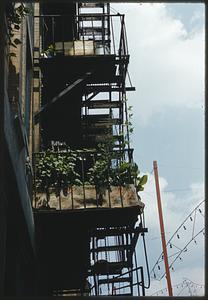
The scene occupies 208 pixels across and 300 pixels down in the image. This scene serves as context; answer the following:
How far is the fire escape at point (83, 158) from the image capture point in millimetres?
8016

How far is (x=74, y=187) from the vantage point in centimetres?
805

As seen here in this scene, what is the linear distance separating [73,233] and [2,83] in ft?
23.9

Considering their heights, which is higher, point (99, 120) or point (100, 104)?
point (100, 104)

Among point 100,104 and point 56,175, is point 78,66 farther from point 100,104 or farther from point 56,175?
point 56,175

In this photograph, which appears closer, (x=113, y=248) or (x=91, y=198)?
(x=91, y=198)

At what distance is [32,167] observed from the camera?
8.34 metres

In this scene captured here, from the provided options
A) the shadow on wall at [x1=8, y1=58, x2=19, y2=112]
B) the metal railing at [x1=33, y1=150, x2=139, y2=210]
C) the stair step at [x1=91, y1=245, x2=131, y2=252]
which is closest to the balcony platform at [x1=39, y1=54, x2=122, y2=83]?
the metal railing at [x1=33, y1=150, x2=139, y2=210]

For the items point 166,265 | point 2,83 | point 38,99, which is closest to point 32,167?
point 38,99

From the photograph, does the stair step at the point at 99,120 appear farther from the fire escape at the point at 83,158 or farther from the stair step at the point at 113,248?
the stair step at the point at 113,248

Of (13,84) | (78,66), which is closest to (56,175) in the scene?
(13,84)

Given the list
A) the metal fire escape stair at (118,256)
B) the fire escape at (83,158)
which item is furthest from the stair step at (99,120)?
the metal fire escape stair at (118,256)

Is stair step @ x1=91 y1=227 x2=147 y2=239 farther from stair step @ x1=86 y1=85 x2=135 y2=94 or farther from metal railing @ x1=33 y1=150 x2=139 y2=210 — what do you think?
stair step @ x1=86 y1=85 x2=135 y2=94

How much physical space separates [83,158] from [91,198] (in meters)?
0.90

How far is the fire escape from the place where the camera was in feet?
26.3
